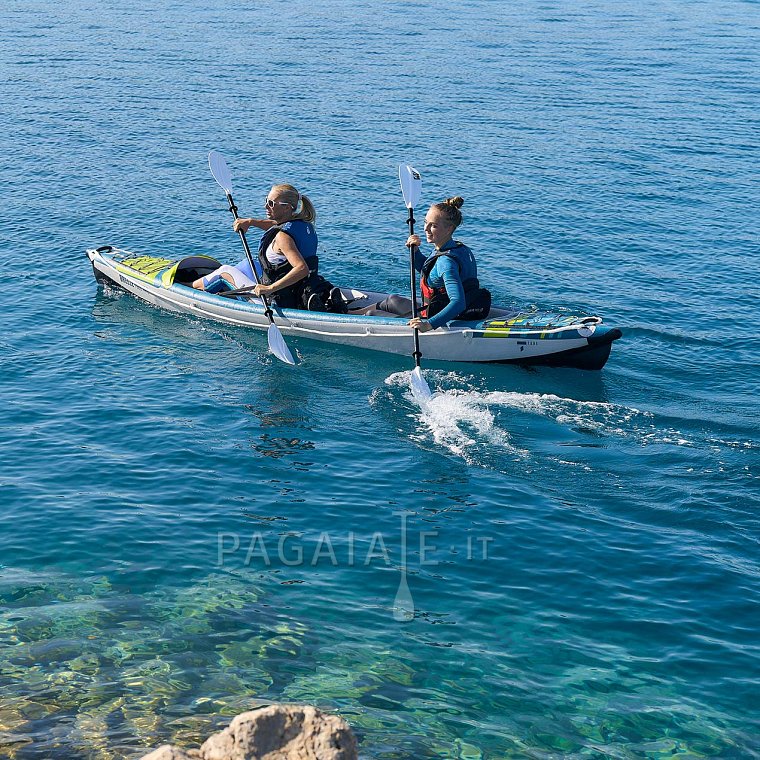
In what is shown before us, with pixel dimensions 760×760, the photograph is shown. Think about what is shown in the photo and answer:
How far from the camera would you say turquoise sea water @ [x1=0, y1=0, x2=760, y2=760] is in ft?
25.2

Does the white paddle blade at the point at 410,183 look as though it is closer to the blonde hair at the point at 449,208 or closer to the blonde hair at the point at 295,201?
the blonde hair at the point at 295,201

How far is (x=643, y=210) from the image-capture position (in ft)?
68.5

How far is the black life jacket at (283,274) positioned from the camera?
579 inches

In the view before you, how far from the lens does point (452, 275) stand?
1338 cm

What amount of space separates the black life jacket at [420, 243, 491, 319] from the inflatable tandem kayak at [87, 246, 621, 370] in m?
0.17

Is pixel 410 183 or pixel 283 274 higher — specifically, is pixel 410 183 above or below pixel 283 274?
above

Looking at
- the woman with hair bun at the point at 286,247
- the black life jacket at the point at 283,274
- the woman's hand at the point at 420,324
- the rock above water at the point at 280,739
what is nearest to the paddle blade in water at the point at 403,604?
the rock above water at the point at 280,739

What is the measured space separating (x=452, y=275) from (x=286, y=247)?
8.63ft

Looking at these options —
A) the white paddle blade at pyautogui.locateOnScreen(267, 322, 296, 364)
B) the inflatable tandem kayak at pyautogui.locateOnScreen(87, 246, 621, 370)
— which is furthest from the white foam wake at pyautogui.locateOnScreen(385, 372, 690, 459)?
the white paddle blade at pyautogui.locateOnScreen(267, 322, 296, 364)

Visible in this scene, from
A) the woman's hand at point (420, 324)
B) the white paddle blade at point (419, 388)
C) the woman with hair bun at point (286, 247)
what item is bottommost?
the white paddle blade at point (419, 388)

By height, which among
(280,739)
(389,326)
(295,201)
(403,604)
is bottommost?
(403,604)

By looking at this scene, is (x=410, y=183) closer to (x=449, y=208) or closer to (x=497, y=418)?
(x=449, y=208)

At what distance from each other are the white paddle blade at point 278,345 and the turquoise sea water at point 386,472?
287 mm

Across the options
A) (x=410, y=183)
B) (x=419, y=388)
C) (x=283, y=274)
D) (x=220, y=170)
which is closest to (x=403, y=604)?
(x=419, y=388)
